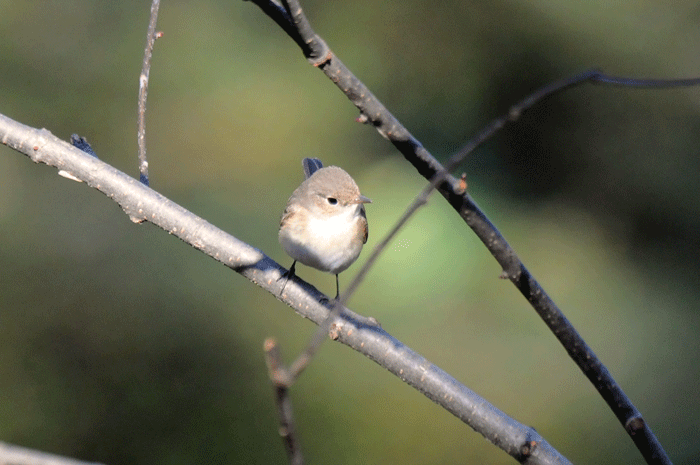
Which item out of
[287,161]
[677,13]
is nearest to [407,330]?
[287,161]

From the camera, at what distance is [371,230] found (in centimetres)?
238

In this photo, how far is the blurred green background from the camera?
2.24 metres

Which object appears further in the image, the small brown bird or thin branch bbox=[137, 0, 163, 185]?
the small brown bird

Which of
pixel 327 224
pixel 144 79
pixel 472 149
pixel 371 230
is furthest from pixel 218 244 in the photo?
pixel 371 230

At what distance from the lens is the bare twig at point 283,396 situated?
0.33 metres

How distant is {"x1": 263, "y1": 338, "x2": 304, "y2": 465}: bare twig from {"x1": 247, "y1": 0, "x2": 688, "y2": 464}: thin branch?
0.14m

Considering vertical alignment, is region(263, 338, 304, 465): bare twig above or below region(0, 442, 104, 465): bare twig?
above

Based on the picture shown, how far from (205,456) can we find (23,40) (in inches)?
86.4

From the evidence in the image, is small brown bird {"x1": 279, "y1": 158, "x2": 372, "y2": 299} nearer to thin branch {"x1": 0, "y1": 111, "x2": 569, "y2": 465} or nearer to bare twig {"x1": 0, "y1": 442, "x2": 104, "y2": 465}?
thin branch {"x1": 0, "y1": 111, "x2": 569, "y2": 465}

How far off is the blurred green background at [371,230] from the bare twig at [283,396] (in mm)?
1941

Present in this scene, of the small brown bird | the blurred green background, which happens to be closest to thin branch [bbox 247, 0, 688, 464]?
the small brown bird

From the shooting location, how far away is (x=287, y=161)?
299cm

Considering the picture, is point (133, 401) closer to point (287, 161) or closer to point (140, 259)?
point (140, 259)

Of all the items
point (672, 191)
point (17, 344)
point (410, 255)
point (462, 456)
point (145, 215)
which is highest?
point (672, 191)
